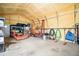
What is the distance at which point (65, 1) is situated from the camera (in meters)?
2.07

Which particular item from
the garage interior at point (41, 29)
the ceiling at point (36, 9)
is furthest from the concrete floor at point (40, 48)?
the ceiling at point (36, 9)

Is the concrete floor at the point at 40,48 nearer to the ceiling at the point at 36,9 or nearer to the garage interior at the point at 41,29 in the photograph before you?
the garage interior at the point at 41,29

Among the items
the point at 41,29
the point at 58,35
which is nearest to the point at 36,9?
the point at 41,29

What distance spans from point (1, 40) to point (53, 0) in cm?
80

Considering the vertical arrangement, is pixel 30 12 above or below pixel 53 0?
below

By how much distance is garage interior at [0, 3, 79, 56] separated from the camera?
2.05 m

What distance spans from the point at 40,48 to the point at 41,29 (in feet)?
0.78

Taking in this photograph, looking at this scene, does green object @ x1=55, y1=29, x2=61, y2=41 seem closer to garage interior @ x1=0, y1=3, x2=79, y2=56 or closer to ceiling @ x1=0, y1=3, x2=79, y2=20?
garage interior @ x1=0, y1=3, x2=79, y2=56

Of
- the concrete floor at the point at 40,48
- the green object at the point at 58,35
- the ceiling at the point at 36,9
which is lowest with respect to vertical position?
the concrete floor at the point at 40,48

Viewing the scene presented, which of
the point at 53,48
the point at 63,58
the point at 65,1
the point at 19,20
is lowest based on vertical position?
the point at 63,58

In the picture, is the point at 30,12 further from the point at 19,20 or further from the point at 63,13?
the point at 63,13

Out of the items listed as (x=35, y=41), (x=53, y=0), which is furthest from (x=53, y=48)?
(x=53, y=0)

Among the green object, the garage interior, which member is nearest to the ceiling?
the garage interior

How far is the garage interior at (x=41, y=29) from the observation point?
2049mm
